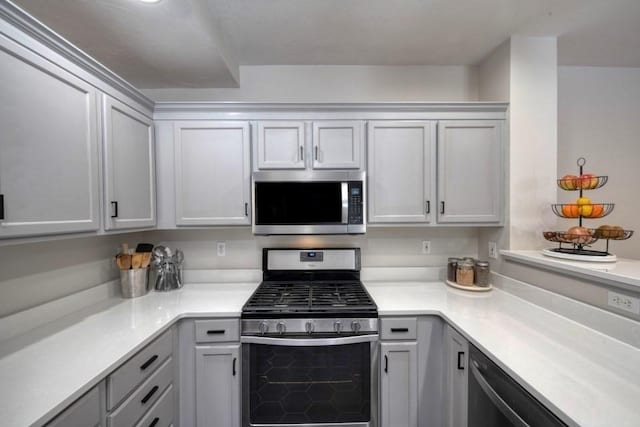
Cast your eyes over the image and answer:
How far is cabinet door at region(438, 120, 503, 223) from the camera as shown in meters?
1.87

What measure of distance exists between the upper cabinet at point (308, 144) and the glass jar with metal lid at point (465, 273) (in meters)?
1.07

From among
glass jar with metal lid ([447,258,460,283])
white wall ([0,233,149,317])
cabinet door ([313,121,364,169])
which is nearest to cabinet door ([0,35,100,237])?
white wall ([0,233,149,317])

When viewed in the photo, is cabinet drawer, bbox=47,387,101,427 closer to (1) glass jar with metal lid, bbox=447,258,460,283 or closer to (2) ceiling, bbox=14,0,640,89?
(2) ceiling, bbox=14,0,640,89

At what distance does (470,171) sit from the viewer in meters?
Result: 1.88

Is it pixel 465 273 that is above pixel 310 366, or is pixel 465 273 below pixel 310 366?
above

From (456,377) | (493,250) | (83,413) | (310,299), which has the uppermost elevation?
(493,250)

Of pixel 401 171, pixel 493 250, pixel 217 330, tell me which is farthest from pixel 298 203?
pixel 493 250

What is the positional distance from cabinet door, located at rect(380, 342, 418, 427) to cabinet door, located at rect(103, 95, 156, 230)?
Result: 1665 millimetres

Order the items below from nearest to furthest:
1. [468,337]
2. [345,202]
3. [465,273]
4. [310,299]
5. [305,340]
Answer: [468,337], [305,340], [310,299], [345,202], [465,273]

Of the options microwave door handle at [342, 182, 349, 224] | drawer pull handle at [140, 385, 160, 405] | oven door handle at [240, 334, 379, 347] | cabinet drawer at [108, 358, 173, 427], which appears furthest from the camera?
microwave door handle at [342, 182, 349, 224]

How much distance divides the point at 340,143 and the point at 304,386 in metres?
1.53

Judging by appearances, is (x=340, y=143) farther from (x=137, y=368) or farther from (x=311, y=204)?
(x=137, y=368)

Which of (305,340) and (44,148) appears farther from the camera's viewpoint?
(305,340)

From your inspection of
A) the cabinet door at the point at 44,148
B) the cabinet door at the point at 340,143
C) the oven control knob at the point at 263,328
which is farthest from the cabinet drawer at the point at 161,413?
the cabinet door at the point at 340,143
